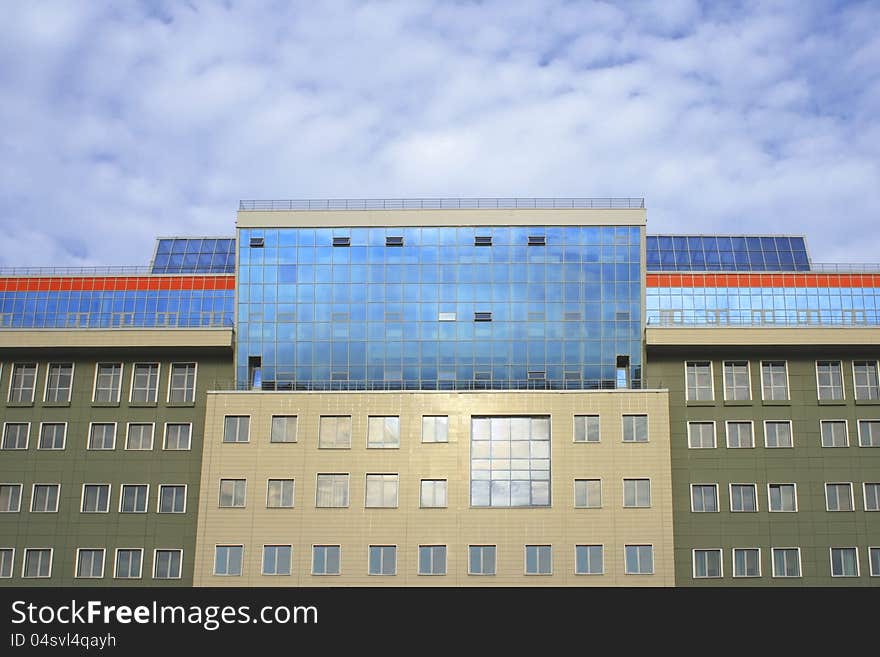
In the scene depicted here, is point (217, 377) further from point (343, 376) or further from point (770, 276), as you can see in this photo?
point (770, 276)

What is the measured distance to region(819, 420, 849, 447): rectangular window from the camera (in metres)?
78.6

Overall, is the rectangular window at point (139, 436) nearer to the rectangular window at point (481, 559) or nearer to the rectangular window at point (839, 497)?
the rectangular window at point (481, 559)

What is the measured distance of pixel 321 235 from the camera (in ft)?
278

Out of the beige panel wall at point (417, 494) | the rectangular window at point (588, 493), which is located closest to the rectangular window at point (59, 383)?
the beige panel wall at point (417, 494)

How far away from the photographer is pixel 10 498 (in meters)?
79.7

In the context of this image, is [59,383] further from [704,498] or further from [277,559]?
[704,498]

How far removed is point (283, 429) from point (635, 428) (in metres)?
26.0

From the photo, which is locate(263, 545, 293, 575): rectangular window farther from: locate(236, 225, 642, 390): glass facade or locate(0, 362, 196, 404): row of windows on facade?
locate(0, 362, 196, 404): row of windows on facade

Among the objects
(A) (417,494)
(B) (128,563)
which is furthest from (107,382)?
(A) (417,494)

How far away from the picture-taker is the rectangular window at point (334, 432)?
3125 inches

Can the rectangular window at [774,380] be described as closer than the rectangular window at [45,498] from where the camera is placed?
No

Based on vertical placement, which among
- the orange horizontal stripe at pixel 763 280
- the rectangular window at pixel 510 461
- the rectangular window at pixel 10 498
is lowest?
the rectangular window at pixel 10 498

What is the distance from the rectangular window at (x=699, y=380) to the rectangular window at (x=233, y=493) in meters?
33.8

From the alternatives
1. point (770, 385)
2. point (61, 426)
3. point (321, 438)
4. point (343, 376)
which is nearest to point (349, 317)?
point (343, 376)
